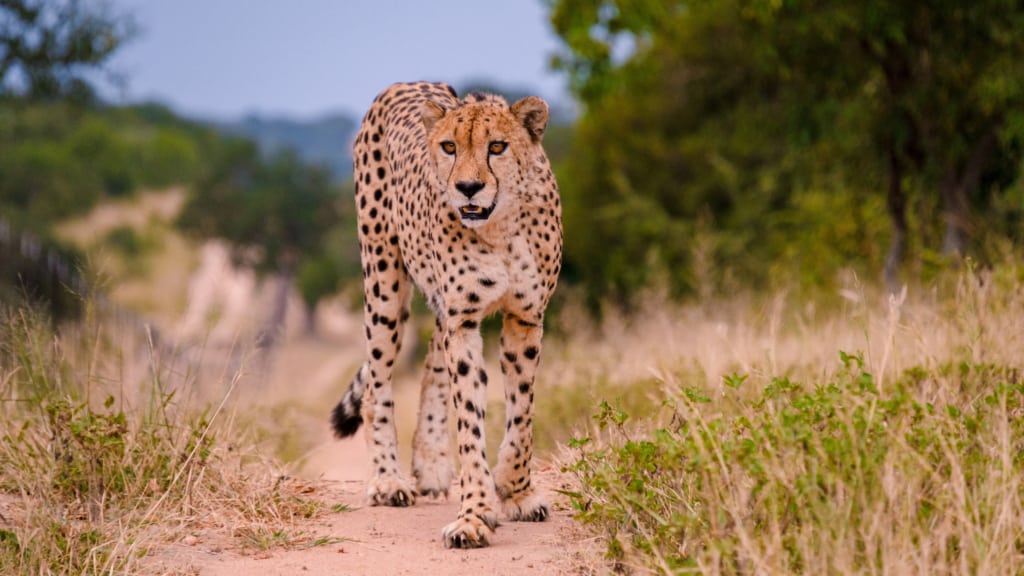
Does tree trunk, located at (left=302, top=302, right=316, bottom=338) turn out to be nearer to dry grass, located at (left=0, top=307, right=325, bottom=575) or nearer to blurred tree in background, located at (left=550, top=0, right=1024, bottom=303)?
blurred tree in background, located at (left=550, top=0, right=1024, bottom=303)

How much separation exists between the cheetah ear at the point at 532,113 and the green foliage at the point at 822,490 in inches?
50.0

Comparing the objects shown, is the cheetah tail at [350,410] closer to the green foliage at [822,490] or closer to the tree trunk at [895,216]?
the green foliage at [822,490]

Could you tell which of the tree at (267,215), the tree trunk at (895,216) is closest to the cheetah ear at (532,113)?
the tree trunk at (895,216)

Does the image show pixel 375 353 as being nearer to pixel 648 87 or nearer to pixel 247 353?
pixel 247 353

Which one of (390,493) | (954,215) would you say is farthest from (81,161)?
(390,493)

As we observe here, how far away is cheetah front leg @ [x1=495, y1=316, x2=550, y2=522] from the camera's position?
486 cm

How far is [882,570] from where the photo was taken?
11.0 feet

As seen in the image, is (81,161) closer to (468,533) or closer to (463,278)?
(463,278)

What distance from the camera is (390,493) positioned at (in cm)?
533

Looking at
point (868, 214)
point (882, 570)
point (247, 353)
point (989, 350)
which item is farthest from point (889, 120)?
point (882, 570)

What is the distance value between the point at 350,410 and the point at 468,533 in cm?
155

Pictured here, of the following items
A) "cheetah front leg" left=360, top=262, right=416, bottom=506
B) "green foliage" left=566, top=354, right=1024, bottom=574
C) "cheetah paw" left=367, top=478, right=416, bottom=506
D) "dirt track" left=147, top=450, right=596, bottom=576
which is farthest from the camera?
"cheetah front leg" left=360, top=262, right=416, bottom=506

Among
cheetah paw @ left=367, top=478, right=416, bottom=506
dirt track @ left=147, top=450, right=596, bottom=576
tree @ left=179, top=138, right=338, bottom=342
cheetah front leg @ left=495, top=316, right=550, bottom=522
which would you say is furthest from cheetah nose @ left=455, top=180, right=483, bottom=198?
tree @ left=179, top=138, right=338, bottom=342

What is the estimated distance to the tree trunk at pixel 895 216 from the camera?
10858mm
